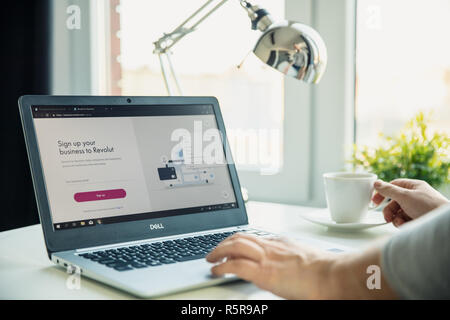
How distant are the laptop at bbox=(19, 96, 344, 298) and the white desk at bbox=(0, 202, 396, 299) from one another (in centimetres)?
2

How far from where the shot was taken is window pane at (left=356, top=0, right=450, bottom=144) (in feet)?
4.43

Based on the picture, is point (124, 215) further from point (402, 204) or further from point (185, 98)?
point (402, 204)

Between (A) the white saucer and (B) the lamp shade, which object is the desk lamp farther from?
(A) the white saucer

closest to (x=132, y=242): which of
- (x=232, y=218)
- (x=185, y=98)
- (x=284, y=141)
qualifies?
(x=232, y=218)

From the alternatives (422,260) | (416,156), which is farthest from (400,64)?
(422,260)

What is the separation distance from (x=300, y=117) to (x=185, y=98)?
496 mm

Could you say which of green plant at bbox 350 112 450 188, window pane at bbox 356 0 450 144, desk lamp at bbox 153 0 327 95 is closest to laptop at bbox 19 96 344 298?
desk lamp at bbox 153 0 327 95

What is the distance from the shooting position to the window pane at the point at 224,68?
155 centimetres

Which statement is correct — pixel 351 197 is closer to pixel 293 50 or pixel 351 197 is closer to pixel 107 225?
pixel 293 50

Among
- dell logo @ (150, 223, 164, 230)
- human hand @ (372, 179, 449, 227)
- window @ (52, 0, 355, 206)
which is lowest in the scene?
dell logo @ (150, 223, 164, 230)

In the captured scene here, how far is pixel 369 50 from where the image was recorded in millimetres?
1427

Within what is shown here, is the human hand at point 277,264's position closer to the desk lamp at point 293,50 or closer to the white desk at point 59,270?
the white desk at point 59,270

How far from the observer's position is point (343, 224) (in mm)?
1047

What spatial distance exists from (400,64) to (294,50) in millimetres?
507
